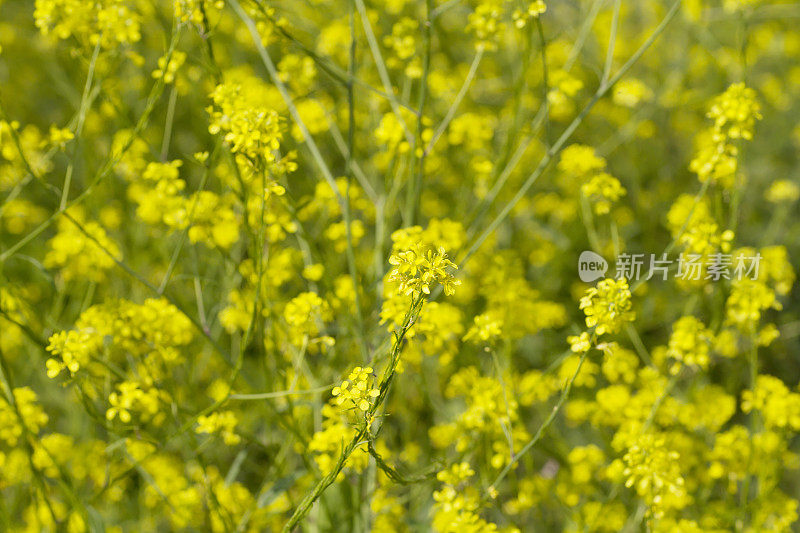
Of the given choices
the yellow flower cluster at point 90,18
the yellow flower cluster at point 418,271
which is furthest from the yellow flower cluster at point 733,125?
the yellow flower cluster at point 90,18

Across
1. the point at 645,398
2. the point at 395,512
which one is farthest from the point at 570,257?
the point at 395,512

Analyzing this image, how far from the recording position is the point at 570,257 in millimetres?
3158

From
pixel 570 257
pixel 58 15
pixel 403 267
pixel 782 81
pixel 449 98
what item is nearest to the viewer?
pixel 403 267

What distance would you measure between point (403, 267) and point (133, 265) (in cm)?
178

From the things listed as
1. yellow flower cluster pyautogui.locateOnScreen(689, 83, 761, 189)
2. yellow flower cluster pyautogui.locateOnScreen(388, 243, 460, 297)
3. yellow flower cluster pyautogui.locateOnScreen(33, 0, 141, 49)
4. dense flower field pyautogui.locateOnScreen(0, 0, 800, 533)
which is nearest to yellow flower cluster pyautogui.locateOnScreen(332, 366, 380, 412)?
dense flower field pyautogui.locateOnScreen(0, 0, 800, 533)

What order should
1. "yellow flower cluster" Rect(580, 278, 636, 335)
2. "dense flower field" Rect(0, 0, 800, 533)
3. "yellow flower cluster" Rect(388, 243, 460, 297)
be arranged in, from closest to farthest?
"yellow flower cluster" Rect(388, 243, 460, 297), "yellow flower cluster" Rect(580, 278, 636, 335), "dense flower field" Rect(0, 0, 800, 533)

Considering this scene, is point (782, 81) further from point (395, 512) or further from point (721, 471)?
point (395, 512)

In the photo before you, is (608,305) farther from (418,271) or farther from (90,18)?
(90,18)

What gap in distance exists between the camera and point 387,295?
1588 millimetres

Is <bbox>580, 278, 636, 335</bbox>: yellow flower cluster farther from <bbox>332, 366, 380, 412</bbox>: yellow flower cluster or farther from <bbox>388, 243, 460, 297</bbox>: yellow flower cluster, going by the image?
<bbox>332, 366, 380, 412</bbox>: yellow flower cluster

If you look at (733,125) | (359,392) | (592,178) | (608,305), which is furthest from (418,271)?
(592,178)

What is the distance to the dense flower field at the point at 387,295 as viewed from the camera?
5.65ft

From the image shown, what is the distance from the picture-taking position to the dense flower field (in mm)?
1722

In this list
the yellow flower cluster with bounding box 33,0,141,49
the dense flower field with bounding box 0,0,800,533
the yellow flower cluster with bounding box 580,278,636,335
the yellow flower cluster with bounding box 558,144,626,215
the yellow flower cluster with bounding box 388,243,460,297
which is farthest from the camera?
the yellow flower cluster with bounding box 558,144,626,215
